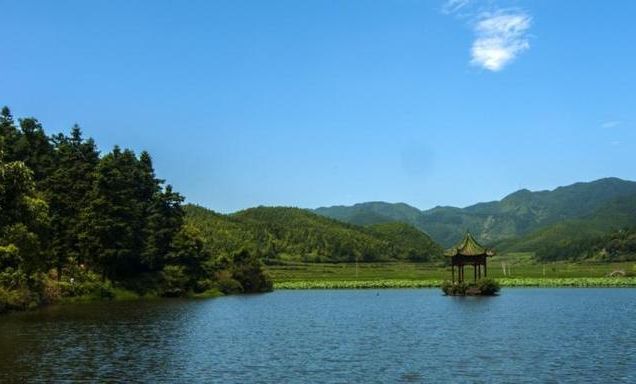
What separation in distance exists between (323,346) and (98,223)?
59.9m

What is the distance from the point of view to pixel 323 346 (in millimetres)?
44094

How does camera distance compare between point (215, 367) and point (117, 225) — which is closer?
point (215, 367)

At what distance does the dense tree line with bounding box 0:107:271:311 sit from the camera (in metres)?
88.8

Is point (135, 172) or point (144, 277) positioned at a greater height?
point (135, 172)

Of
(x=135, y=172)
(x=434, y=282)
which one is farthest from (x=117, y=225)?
(x=434, y=282)

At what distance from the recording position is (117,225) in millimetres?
95625

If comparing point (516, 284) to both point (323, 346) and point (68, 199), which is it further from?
point (323, 346)

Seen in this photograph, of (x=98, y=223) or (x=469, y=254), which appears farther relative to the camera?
(x=469, y=254)

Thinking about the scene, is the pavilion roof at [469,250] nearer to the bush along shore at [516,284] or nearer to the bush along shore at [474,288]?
the bush along shore at [474,288]

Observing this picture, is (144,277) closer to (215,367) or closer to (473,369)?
(215,367)

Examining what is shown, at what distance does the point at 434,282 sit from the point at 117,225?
8402 cm

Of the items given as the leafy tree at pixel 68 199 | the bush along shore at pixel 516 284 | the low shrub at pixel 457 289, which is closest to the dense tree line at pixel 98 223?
the leafy tree at pixel 68 199

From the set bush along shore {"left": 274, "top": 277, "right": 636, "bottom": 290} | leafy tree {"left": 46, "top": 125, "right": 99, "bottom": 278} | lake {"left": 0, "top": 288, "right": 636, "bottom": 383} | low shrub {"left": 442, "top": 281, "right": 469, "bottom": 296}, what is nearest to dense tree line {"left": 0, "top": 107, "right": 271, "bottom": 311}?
leafy tree {"left": 46, "top": 125, "right": 99, "bottom": 278}

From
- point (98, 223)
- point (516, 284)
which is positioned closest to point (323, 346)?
point (98, 223)
